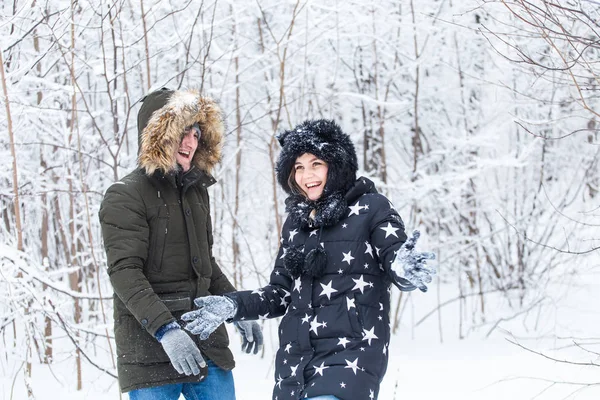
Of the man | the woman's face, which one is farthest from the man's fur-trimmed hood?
the woman's face

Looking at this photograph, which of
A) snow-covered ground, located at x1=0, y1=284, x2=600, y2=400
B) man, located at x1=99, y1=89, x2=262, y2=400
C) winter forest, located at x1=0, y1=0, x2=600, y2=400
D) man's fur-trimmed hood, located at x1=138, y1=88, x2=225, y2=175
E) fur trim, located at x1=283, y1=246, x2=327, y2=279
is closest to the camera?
fur trim, located at x1=283, y1=246, x2=327, y2=279

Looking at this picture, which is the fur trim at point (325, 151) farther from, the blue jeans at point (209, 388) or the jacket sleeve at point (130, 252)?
the blue jeans at point (209, 388)

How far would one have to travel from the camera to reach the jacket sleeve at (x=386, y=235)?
2395 millimetres

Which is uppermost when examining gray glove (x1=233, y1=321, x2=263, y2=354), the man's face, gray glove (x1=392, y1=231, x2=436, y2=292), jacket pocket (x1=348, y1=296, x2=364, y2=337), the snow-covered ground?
the man's face

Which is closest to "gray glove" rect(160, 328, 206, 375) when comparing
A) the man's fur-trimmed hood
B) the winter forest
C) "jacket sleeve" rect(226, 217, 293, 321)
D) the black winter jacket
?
"jacket sleeve" rect(226, 217, 293, 321)

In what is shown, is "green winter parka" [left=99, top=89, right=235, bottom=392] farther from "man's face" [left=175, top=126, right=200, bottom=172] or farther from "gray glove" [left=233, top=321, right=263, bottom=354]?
"gray glove" [left=233, top=321, right=263, bottom=354]

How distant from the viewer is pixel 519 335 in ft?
23.8

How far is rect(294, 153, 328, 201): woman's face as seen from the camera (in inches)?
107

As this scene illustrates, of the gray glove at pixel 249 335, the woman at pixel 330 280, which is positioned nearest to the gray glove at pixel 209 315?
the woman at pixel 330 280

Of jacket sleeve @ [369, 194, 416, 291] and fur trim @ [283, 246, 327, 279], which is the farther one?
fur trim @ [283, 246, 327, 279]

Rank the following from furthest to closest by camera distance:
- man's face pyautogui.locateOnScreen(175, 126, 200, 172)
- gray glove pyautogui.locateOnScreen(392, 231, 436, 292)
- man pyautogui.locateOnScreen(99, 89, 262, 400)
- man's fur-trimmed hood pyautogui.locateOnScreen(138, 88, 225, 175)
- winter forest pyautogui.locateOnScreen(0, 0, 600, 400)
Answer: winter forest pyautogui.locateOnScreen(0, 0, 600, 400)
man's face pyautogui.locateOnScreen(175, 126, 200, 172)
man's fur-trimmed hood pyautogui.locateOnScreen(138, 88, 225, 175)
man pyautogui.locateOnScreen(99, 89, 262, 400)
gray glove pyautogui.locateOnScreen(392, 231, 436, 292)

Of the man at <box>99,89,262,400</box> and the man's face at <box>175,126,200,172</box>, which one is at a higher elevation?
the man's face at <box>175,126,200,172</box>

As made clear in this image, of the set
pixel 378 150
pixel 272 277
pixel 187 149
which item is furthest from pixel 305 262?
pixel 378 150

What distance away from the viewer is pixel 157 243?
2820 millimetres
